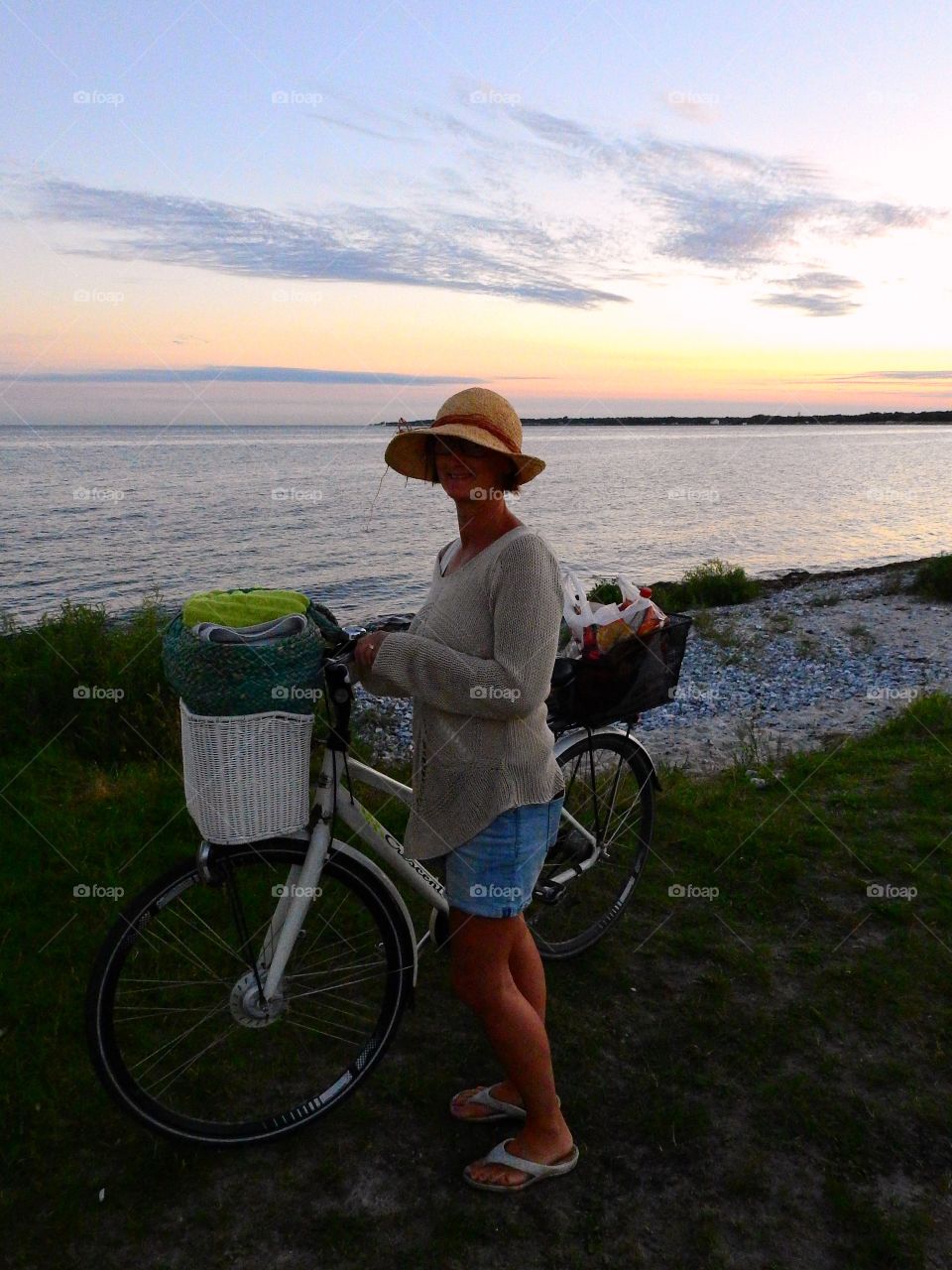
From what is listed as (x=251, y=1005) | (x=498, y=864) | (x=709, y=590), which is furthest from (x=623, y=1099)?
(x=709, y=590)

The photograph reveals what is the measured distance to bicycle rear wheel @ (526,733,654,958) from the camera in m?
4.21

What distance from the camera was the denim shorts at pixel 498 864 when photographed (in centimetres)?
282

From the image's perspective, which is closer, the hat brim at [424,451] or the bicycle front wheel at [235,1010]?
the hat brim at [424,451]

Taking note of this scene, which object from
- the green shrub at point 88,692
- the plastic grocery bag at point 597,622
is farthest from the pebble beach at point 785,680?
the plastic grocery bag at point 597,622

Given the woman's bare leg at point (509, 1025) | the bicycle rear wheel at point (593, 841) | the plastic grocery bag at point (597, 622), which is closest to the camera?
the woman's bare leg at point (509, 1025)

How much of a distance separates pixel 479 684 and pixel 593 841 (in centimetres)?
198

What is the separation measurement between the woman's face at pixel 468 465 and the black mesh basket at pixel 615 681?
1.28 metres

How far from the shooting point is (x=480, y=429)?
2703mm

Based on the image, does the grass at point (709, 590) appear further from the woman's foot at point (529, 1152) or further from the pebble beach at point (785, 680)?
the woman's foot at point (529, 1152)

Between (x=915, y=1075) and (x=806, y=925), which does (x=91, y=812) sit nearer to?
(x=806, y=925)

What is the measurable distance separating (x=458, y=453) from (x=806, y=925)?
3.42m

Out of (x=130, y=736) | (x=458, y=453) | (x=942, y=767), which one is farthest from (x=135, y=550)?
(x=458, y=453)

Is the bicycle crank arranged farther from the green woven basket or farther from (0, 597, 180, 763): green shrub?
(0, 597, 180, 763): green shrub

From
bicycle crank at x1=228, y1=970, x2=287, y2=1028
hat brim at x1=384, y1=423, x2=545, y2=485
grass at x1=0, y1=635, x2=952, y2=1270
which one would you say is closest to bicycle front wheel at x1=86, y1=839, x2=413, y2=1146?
bicycle crank at x1=228, y1=970, x2=287, y2=1028
